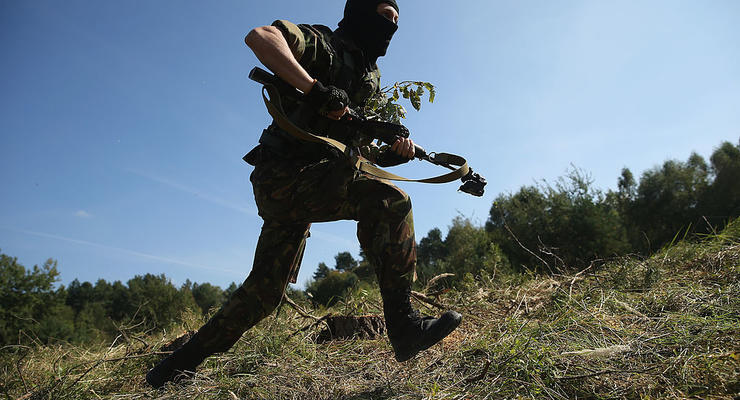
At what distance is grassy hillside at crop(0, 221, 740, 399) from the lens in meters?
1.76

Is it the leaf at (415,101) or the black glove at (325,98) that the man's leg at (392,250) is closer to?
the black glove at (325,98)

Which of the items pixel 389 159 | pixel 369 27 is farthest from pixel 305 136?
pixel 369 27

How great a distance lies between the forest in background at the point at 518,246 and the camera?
621cm

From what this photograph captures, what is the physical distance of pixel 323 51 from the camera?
8.20 feet

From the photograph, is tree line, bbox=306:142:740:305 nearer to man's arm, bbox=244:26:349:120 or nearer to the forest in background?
the forest in background

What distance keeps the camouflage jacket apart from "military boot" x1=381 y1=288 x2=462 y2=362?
900mm

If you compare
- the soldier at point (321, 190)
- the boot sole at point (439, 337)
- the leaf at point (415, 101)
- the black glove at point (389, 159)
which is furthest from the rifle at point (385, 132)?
the leaf at point (415, 101)

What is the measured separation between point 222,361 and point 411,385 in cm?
146

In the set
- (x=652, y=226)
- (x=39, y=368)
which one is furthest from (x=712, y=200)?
(x=39, y=368)

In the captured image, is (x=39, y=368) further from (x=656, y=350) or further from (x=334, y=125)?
(x=656, y=350)

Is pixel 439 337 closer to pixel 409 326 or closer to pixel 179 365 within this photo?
pixel 409 326

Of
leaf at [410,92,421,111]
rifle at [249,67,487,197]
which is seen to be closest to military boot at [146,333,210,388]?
rifle at [249,67,487,197]

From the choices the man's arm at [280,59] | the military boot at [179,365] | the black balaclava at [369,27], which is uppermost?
the black balaclava at [369,27]

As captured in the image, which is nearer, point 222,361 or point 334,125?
→ point 334,125
